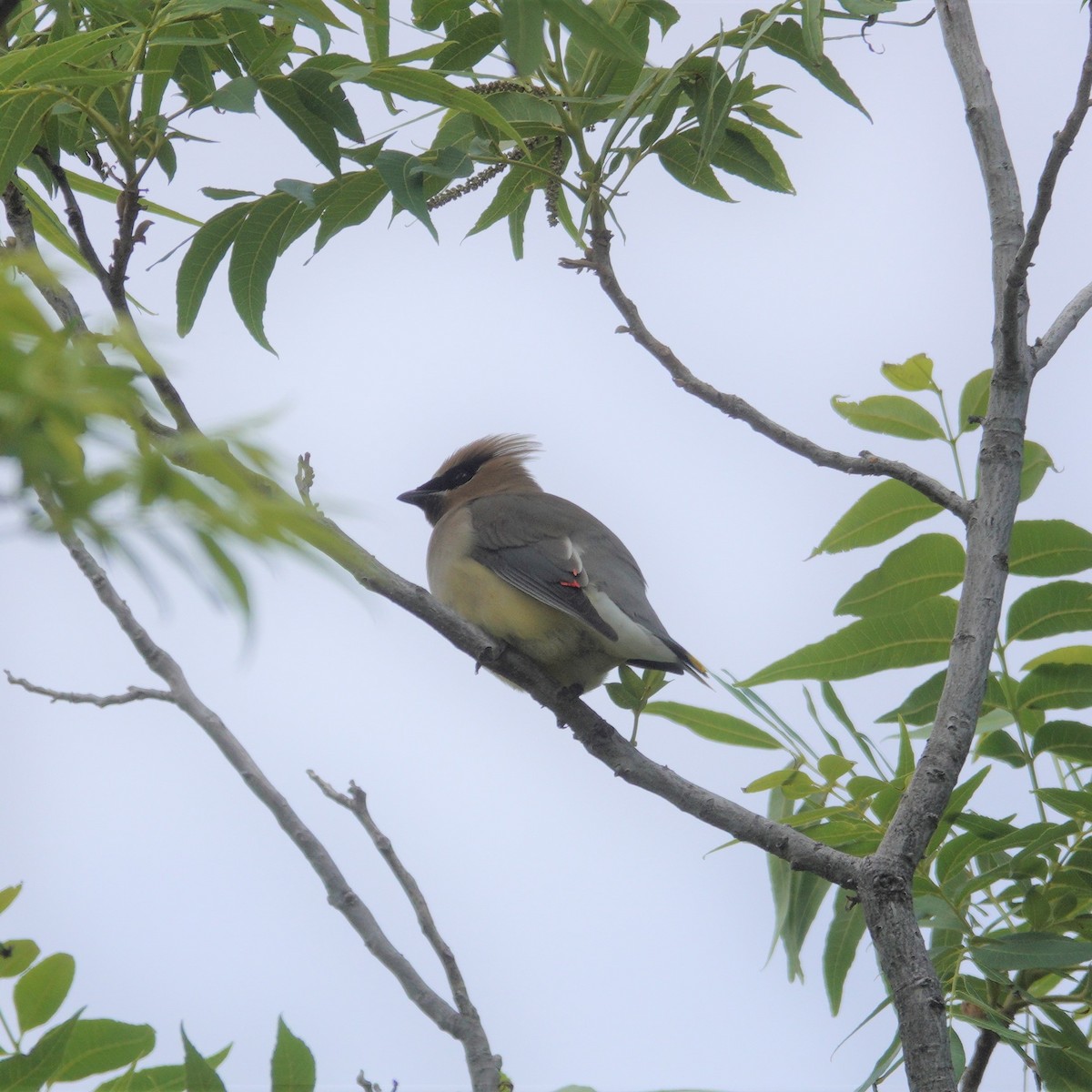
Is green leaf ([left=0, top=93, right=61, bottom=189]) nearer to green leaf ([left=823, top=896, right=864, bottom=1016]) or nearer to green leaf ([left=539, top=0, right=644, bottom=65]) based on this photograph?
green leaf ([left=539, top=0, right=644, bottom=65])

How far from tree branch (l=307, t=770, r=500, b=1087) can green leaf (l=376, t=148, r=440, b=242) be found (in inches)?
46.2

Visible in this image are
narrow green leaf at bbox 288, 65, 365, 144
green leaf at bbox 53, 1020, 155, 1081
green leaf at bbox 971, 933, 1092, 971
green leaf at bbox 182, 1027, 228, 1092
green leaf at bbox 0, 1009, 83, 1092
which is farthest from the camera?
narrow green leaf at bbox 288, 65, 365, 144

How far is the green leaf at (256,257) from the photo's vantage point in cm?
295

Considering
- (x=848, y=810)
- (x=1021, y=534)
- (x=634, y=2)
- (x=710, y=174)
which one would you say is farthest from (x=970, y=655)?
(x=634, y=2)

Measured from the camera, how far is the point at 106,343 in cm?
84

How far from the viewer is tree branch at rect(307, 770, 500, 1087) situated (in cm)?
231

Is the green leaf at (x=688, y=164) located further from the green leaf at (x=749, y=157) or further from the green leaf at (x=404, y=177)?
the green leaf at (x=404, y=177)

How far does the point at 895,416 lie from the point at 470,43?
1.37 m

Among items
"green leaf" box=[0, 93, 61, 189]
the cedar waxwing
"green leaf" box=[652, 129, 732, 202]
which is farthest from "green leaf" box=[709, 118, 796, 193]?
the cedar waxwing

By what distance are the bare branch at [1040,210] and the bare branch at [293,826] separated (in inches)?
65.5

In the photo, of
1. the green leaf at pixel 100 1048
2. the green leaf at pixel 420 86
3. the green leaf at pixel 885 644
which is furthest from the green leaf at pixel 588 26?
the green leaf at pixel 100 1048

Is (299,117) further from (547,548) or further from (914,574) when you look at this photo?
(547,548)

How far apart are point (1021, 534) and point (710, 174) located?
109cm

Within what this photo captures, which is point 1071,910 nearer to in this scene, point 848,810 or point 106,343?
point 848,810
